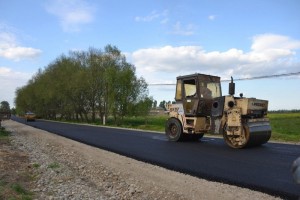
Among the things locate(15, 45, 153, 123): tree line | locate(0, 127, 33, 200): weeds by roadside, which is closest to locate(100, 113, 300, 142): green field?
locate(15, 45, 153, 123): tree line

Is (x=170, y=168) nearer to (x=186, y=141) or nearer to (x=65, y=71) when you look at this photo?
(x=186, y=141)

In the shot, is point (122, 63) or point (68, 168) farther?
point (122, 63)

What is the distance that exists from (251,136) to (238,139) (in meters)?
0.52

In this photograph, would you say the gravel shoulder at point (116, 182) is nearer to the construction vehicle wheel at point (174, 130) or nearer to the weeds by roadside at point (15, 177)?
the weeds by roadside at point (15, 177)

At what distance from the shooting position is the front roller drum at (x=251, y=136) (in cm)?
1319

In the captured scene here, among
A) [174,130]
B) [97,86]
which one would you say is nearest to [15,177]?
[174,130]

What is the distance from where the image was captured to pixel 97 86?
5491cm

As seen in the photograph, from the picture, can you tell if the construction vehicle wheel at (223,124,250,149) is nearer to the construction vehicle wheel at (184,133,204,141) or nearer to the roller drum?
the roller drum

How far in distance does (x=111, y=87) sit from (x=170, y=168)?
123 feet

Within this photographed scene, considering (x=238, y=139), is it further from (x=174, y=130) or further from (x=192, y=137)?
(x=174, y=130)

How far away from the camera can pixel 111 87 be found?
4700 centimetres

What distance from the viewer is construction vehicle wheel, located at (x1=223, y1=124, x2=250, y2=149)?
13.2 m

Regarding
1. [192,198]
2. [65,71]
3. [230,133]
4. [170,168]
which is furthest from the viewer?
[65,71]

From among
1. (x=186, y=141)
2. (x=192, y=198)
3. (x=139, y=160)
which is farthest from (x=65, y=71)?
(x=192, y=198)
